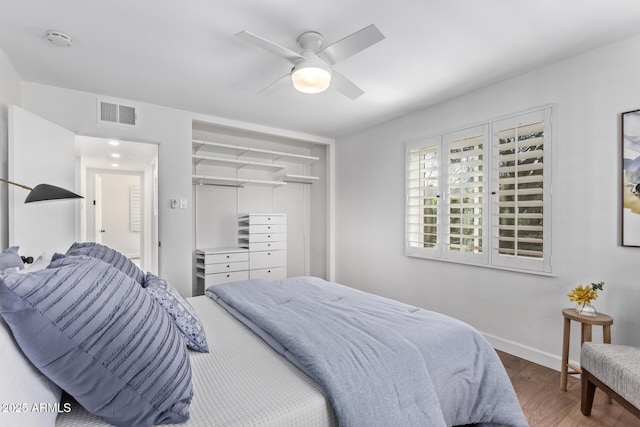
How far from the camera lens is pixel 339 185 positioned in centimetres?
475

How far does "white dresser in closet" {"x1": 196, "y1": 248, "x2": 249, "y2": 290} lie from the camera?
12.2 feet

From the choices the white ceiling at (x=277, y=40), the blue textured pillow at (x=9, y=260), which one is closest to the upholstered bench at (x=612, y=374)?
the white ceiling at (x=277, y=40)

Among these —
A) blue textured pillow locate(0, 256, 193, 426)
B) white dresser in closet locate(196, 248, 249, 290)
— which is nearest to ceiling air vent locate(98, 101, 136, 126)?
white dresser in closet locate(196, 248, 249, 290)

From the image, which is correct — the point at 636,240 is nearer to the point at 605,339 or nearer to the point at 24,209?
the point at 605,339

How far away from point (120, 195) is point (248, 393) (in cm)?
762

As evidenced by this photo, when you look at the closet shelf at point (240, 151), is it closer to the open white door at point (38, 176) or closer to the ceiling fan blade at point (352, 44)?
the open white door at point (38, 176)

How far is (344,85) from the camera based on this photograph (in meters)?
2.30

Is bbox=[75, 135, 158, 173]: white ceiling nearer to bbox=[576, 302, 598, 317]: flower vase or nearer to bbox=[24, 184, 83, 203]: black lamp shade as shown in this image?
bbox=[24, 184, 83, 203]: black lamp shade

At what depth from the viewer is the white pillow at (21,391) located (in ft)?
2.23

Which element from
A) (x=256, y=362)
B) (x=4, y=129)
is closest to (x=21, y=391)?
(x=256, y=362)

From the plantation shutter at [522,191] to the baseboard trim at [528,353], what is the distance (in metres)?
0.69

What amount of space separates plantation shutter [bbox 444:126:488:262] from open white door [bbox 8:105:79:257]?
366cm

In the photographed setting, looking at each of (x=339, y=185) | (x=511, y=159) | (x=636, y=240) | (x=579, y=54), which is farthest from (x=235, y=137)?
(x=636, y=240)

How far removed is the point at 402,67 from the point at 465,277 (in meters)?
2.05
